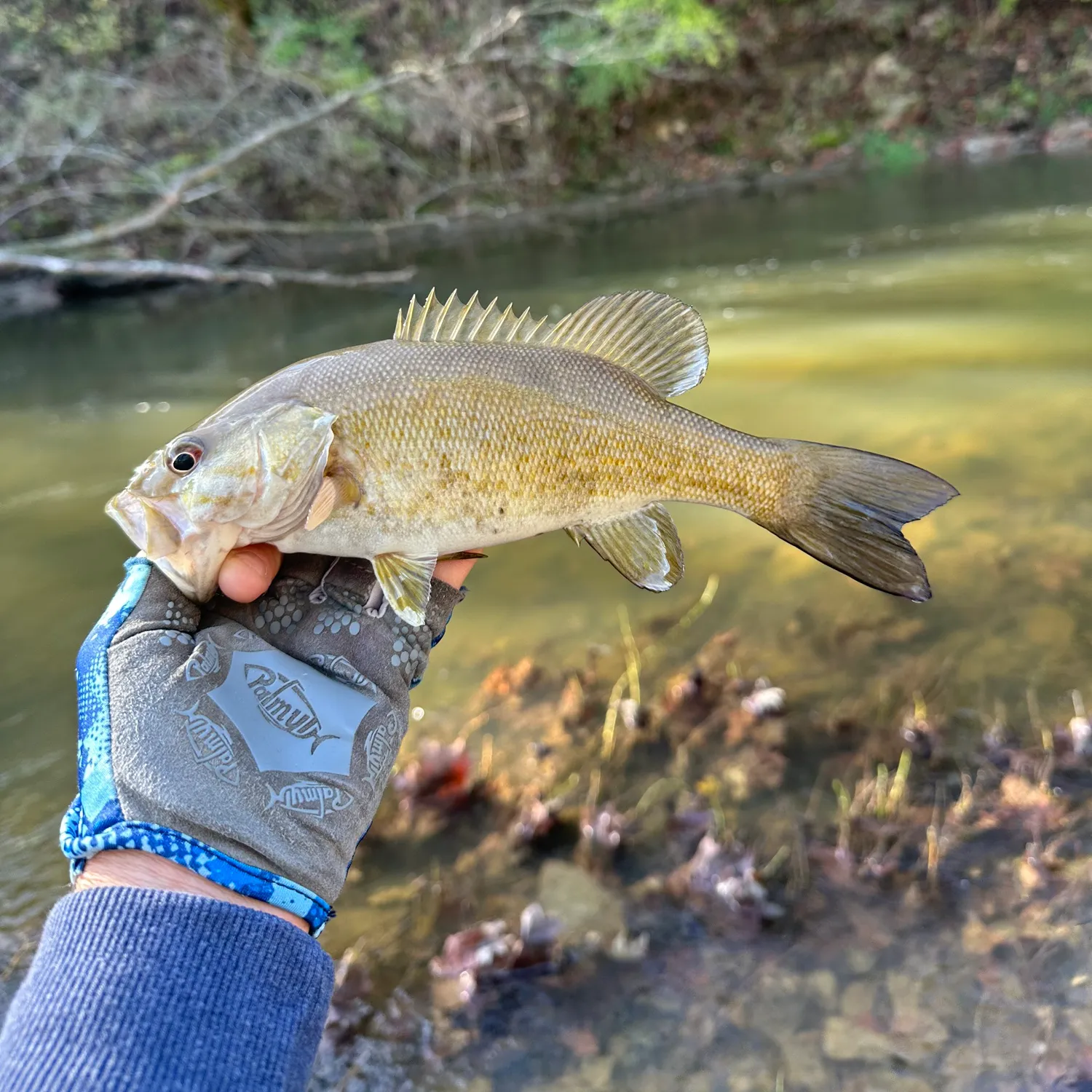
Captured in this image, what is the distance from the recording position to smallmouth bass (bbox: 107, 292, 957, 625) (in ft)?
6.90

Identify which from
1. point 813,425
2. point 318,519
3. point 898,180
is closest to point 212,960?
point 318,519

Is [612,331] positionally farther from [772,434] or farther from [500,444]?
[772,434]

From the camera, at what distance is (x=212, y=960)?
1.53 metres

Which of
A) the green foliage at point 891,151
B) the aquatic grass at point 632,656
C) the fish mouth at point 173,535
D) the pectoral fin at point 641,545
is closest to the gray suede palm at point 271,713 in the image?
the fish mouth at point 173,535

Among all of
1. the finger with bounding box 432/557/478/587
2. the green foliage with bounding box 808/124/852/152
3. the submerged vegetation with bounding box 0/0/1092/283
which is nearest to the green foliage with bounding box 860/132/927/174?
the submerged vegetation with bounding box 0/0/1092/283

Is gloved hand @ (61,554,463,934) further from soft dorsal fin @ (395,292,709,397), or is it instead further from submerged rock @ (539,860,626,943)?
submerged rock @ (539,860,626,943)

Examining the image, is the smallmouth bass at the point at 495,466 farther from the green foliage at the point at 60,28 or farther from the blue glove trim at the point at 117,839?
the green foliage at the point at 60,28

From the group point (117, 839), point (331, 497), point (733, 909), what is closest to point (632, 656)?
point (733, 909)

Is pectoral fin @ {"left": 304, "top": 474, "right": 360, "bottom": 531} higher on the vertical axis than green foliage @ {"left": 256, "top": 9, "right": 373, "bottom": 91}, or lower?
higher

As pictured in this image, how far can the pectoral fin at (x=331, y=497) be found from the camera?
2123 millimetres

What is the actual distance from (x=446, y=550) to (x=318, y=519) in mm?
355

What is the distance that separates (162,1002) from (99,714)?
2.30ft

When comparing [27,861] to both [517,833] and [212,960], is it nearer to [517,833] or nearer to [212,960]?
[517,833]

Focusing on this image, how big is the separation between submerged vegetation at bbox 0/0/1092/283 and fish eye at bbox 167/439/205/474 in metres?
6.51
